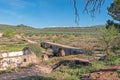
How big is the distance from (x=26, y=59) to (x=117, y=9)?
58.0 feet

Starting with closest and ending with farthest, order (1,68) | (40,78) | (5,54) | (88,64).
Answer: (40,78), (88,64), (1,68), (5,54)

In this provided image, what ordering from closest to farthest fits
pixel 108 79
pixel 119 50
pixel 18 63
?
pixel 108 79 → pixel 18 63 → pixel 119 50

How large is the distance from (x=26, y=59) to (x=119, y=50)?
1563cm

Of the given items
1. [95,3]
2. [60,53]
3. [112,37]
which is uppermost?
[95,3]

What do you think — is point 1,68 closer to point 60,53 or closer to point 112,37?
point 112,37

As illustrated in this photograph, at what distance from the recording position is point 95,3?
22.2ft

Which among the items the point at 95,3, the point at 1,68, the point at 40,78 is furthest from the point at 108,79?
the point at 1,68

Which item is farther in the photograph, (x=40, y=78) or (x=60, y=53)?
→ (x=60, y=53)

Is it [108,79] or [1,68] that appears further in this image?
[1,68]

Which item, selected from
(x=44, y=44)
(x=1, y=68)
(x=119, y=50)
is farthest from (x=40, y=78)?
(x=44, y=44)

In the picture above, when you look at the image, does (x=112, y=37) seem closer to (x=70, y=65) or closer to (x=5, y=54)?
(x=70, y=65)

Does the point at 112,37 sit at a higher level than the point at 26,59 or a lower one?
higher

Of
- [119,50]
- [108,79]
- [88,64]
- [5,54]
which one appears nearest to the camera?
[108,79]

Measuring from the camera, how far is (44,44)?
75.0 meters
